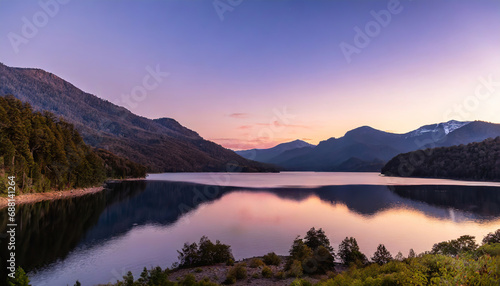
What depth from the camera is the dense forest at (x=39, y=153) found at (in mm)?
58438

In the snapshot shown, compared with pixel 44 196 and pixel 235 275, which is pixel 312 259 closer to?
pixel 235 275

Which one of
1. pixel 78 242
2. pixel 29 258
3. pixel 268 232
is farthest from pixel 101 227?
pixel 268 232

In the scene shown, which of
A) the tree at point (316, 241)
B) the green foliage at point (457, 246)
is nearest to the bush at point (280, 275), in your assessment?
the tree at point (316, 241)

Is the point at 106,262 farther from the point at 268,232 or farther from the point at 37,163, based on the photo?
the point at 37,163

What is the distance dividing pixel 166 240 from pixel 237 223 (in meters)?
14.6

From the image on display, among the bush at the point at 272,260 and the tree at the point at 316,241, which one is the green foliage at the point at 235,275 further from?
the tree at the point at 316,241

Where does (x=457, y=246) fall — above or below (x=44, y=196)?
below

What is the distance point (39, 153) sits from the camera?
70.1 metres

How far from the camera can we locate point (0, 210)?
4697 centimetres

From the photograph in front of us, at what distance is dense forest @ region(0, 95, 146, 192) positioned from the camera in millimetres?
58438

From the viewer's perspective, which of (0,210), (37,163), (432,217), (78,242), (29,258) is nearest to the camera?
(29,258)

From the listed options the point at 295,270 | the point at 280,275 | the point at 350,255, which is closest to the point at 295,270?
the point at 295,270

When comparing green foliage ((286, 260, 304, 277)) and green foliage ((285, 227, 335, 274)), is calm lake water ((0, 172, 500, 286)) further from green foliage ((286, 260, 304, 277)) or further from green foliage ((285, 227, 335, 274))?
green foliage ((286, 260, 304, 277))

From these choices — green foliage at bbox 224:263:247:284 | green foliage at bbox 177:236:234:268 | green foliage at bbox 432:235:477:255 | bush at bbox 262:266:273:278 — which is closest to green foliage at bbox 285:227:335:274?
bush at bbox 262:266:273:278
